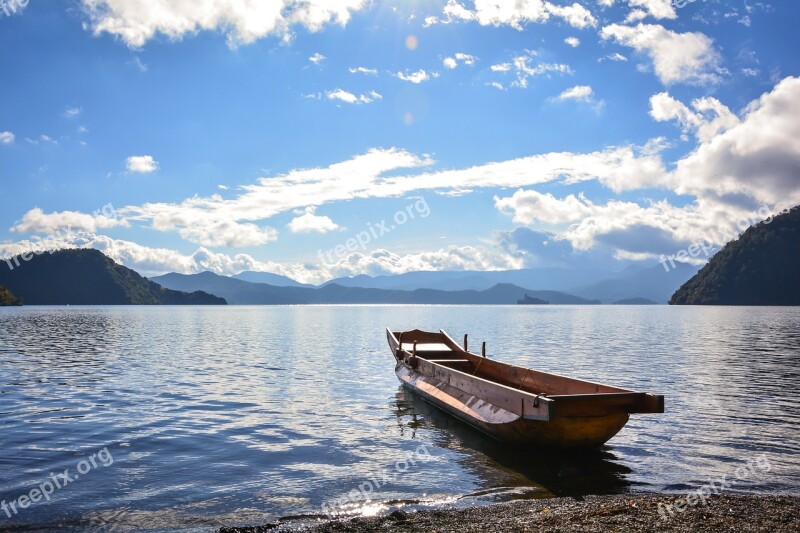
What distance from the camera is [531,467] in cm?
1448

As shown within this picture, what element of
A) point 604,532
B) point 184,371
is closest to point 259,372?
point 184,371

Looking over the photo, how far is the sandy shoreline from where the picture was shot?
963 cm

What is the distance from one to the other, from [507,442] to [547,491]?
11.7 feet

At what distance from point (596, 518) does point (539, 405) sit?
13.0ft

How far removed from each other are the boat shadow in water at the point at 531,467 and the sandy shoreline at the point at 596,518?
1.17 m

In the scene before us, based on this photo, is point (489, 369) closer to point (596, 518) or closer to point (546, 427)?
point (546, 427)

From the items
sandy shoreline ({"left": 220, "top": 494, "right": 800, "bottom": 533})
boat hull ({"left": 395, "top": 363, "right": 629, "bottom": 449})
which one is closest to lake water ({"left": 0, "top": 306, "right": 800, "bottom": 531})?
boat hull ({"left": 395, "top": 363, "right": 629, "bottom": 449})

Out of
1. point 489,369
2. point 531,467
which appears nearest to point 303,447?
point 531,467

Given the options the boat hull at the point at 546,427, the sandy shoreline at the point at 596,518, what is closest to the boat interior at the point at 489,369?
the boat hull at the point at 546,427

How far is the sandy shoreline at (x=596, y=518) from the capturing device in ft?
31.6

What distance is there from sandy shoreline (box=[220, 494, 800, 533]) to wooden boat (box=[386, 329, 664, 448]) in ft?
8.70

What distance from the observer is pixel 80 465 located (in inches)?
572

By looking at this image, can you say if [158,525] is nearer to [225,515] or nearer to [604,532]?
[225,515]

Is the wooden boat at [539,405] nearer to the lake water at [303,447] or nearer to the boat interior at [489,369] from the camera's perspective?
the boat interior at [489,369]
